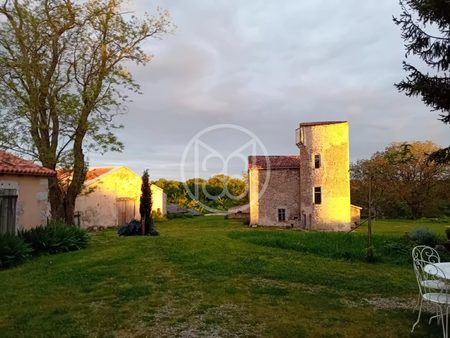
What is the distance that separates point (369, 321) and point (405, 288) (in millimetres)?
2624

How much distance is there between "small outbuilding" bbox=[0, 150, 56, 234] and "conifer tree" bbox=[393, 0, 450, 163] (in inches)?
437

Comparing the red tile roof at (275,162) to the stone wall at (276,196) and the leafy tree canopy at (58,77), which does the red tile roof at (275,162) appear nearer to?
the stone wall at (276,196)

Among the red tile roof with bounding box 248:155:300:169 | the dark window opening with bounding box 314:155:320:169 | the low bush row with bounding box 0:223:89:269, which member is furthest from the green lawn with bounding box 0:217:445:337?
A: the red tile roof with bounding box 248:155:300:169

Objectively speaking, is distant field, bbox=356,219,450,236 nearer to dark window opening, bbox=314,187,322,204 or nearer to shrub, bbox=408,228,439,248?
dark window opening, bbox=314,187,322,204

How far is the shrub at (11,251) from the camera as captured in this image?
1039cm

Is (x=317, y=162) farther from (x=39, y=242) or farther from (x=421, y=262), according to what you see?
(x=421, y=262)

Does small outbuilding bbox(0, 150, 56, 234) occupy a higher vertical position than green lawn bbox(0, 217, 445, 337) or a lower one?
higher

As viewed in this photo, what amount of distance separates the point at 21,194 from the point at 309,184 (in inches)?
846

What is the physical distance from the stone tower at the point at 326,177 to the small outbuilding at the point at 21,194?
20.4m

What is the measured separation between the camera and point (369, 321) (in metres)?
5.57

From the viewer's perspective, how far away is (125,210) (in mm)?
33062

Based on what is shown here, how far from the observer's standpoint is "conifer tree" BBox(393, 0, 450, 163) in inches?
281

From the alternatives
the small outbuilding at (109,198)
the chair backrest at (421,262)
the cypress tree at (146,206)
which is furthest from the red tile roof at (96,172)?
the chair backrest at (421,262)

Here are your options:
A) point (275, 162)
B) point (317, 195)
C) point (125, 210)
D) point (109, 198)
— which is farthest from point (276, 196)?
point (109, 198)
